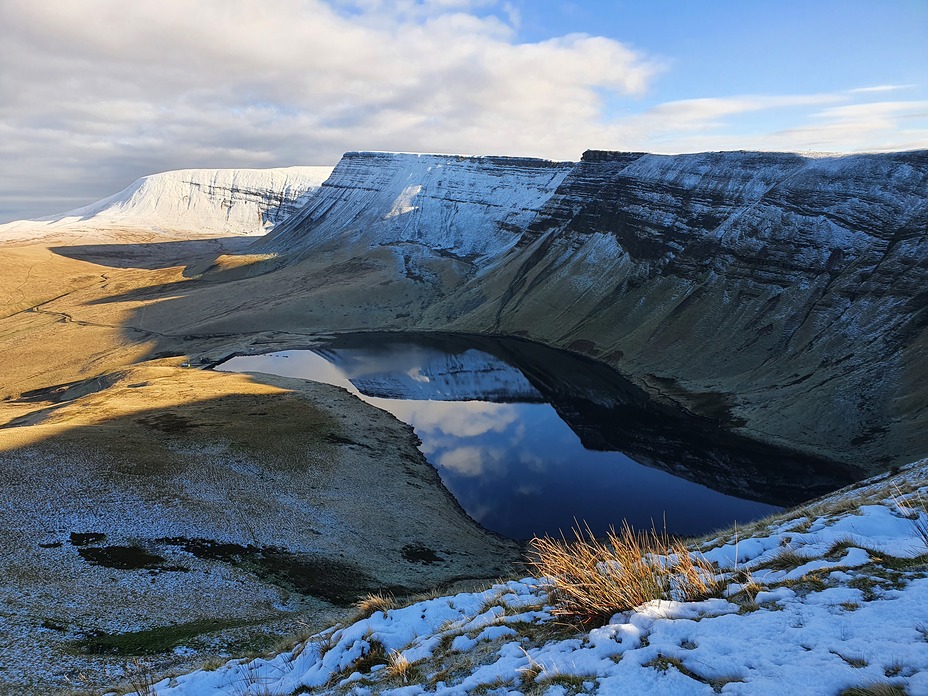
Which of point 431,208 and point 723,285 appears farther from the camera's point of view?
point 431,208

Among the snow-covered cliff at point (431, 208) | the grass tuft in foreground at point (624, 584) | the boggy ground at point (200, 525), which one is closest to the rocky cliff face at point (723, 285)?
the snow-covered cliff at point (431, 208)

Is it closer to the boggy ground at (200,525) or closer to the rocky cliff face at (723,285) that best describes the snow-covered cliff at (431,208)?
the rocky cliff face at (723,285)

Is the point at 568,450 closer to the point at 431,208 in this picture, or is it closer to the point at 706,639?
the point at 706,639

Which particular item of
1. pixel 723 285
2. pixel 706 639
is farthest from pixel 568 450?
pixel 723 285

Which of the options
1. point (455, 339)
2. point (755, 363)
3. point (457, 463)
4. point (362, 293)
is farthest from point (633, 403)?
point (362, 293)

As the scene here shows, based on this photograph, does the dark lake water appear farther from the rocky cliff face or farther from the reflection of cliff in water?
the rocky cliff face

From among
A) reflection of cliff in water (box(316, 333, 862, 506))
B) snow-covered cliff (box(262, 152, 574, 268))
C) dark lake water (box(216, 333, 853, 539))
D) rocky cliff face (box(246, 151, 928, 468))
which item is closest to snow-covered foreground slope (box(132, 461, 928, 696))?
dark lake water (box(216, 333, 853, 539))
